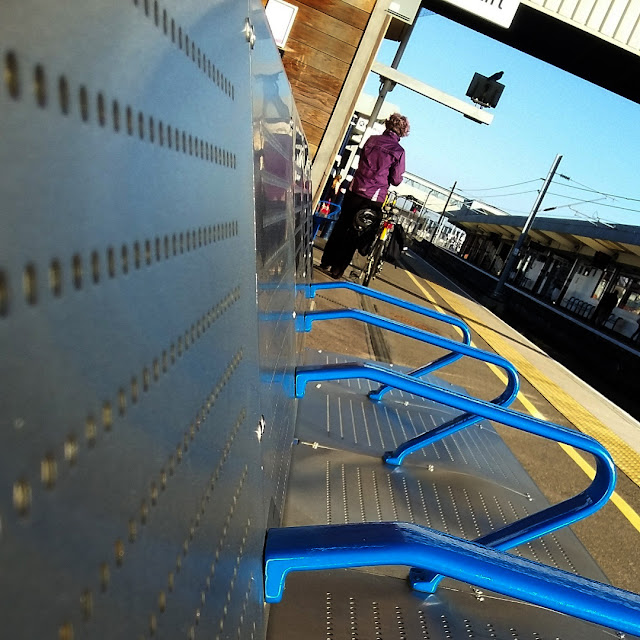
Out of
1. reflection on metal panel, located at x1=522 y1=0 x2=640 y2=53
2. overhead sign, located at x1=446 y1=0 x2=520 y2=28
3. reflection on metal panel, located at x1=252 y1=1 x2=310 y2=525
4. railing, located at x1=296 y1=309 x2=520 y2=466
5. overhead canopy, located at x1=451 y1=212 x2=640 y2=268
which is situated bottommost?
railing, located at x1=296 y1=309 x2=520 y2=466

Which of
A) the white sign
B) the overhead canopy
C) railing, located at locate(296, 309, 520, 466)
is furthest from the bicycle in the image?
the overhead canopy

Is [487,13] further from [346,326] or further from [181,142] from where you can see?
[181,142]

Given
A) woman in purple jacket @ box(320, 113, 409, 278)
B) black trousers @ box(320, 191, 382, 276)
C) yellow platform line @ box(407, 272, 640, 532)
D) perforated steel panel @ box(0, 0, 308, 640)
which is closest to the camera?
perforated steel panel @ box(0, 0, 308, 640)

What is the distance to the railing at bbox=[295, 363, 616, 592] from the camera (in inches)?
88.1

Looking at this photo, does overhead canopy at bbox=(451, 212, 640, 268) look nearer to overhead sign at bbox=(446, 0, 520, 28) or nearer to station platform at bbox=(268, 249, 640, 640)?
overhead sign at bbox=(446, 0, 520, 28)

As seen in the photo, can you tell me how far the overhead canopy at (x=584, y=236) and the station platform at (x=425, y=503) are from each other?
16.3 metres

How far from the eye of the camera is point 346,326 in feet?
23.9

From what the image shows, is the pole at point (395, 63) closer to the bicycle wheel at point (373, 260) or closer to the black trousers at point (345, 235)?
the black trousers at point (345, 235)

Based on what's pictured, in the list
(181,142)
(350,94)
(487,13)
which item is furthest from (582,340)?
(181,142)

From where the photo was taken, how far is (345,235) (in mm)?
9117

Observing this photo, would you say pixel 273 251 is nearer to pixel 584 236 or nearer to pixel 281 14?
pixel 281 14

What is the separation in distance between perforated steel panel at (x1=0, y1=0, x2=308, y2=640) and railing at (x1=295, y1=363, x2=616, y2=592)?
1177mm

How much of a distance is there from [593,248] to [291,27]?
21980 mm

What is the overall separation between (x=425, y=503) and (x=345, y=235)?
657 cm
